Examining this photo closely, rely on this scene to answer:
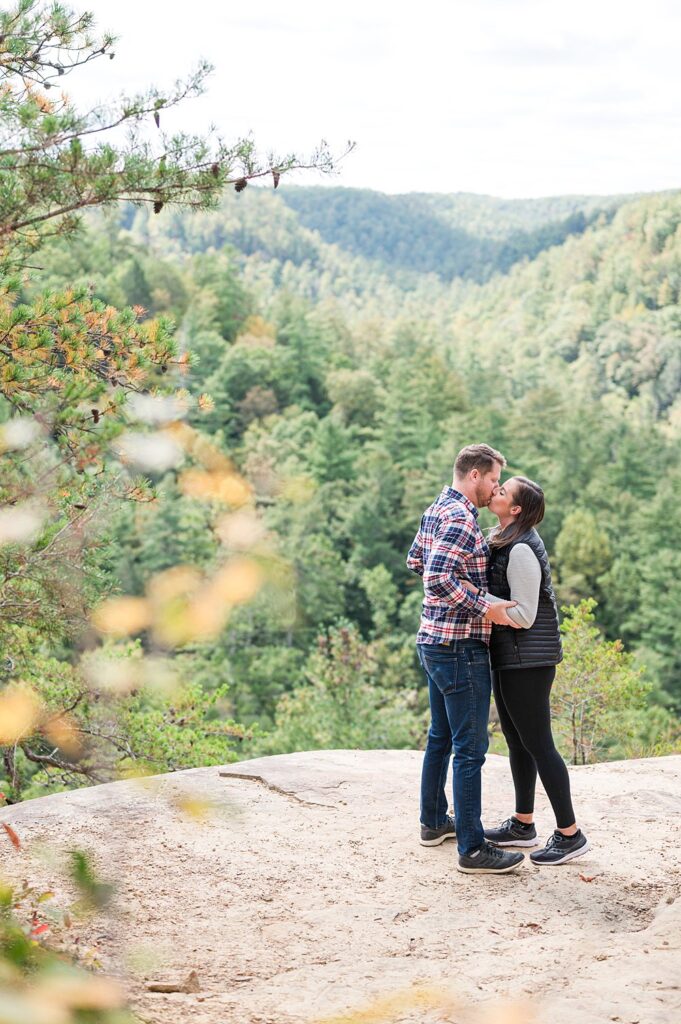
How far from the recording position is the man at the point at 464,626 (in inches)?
149

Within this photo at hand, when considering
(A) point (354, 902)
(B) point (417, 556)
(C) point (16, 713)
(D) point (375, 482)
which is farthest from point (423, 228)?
(C) point (16, 713)

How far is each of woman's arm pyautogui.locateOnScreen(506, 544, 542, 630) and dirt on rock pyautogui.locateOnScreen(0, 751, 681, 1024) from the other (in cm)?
106

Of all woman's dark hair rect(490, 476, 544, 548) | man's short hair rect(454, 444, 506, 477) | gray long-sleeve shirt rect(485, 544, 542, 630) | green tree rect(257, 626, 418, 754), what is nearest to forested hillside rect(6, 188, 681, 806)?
green tree rect(257, 626, 418, 754)

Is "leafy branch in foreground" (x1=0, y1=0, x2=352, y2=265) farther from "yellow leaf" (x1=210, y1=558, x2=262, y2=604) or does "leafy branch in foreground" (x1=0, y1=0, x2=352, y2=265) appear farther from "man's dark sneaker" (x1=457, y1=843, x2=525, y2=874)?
"yellow leaf" (x1=210, y1=558, x2=262, y2=604)

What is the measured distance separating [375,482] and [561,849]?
3802 centimetres

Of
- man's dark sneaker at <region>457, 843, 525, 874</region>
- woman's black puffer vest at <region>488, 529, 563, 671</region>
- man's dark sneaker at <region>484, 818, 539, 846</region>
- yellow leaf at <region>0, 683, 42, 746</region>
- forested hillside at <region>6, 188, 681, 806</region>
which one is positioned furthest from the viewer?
forested hillside at <region>6, 188, 681, 806</region>

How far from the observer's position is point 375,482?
41969 millimetres

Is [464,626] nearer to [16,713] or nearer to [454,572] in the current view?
[454,572]

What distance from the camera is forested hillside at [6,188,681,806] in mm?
19422

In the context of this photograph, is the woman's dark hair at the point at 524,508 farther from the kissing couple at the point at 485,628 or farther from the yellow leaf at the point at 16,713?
the yellow leaf at the point at 16,713

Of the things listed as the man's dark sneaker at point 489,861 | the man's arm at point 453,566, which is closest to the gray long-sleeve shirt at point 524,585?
the man's arm at point 453,566

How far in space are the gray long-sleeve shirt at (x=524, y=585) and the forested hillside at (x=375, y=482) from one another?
6.37ft

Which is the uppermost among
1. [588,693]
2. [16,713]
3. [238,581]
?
[16,713]

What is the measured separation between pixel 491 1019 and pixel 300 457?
4445 centimetres
